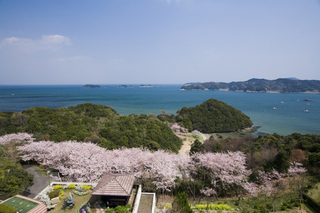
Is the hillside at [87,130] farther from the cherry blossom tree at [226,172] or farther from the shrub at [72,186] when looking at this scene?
the cherry blossom tree at [226,172]

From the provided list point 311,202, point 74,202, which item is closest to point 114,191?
point 74,202

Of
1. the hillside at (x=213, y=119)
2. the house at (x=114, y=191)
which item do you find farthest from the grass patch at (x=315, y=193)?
the hillside at (x=213, y=119)

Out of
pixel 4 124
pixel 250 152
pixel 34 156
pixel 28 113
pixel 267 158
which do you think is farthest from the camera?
pixel 28 113

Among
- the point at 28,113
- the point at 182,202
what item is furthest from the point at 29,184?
the point at 28,113

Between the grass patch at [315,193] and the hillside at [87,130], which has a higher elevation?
the hillside at [87,130]

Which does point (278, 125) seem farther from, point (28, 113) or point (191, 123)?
point (28, 113)

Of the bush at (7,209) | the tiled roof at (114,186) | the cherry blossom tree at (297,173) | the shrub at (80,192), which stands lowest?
the cherry blossom tree at (297,173)
